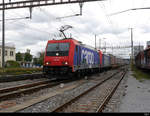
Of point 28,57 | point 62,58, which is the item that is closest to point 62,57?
point 62,58

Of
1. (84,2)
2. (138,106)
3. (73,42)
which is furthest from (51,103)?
(84,2)

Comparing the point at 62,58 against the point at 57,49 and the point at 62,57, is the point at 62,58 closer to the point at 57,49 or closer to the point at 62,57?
the point at 62,57

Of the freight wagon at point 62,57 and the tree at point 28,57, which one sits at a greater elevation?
the tree at point 28,57

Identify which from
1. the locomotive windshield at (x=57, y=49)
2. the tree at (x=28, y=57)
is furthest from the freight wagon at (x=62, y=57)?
the tree at (x=28, y=57)

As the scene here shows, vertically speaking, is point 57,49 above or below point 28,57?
below

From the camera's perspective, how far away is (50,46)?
14844 millimetres

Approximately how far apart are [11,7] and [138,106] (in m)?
13.2

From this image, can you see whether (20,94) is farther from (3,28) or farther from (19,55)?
(19,55)

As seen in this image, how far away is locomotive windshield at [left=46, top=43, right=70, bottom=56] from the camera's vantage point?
14.1 meters

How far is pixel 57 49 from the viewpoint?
14492 mm

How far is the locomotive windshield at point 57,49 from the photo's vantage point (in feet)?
46.4

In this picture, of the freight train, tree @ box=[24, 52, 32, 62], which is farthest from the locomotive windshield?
tree @ box=[24, 52, 32, 62]

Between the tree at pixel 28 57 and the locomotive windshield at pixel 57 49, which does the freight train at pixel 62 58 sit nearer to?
the locomotive windshield at pixel 57 49

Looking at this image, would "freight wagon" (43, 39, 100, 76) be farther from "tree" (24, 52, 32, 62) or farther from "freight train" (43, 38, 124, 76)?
"tree" (24, 52, 32, 62)
